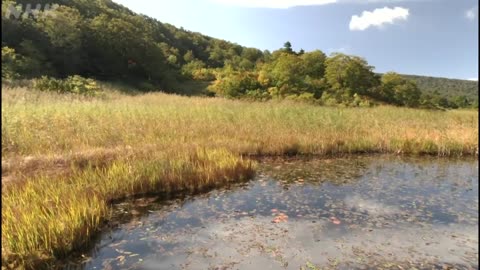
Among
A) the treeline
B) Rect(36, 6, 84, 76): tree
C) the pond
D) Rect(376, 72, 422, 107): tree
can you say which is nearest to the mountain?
the pond

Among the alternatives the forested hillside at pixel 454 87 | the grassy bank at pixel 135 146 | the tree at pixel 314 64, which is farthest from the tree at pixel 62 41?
the forested hillside at pixel 454 87

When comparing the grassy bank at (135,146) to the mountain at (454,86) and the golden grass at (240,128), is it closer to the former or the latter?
the golden grass at (240,128)

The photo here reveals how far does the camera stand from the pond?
5027 mm

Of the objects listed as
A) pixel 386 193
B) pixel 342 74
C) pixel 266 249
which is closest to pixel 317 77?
pixel 342 74

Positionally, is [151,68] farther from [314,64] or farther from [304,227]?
[304,227]

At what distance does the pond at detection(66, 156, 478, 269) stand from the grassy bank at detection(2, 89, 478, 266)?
533 millimetres

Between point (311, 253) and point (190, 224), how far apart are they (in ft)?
7.03

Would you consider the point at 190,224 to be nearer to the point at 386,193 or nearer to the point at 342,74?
the point at 386,193

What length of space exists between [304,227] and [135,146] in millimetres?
5266

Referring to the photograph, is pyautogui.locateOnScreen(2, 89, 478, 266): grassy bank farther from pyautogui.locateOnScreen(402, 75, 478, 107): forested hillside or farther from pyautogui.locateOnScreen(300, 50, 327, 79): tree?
pyautogui.locateOnScreen(300, 50, 327, 79): tree

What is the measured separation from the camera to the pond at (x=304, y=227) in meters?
5.03

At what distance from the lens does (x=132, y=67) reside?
5247cm

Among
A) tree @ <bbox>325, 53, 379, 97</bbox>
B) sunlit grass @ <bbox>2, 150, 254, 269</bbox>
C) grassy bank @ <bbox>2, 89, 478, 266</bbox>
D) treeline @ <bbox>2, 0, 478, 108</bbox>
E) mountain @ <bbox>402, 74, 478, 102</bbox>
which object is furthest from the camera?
tree @ <bbox>325, 53, 379, 97</bbox>

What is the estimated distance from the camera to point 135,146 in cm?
964
